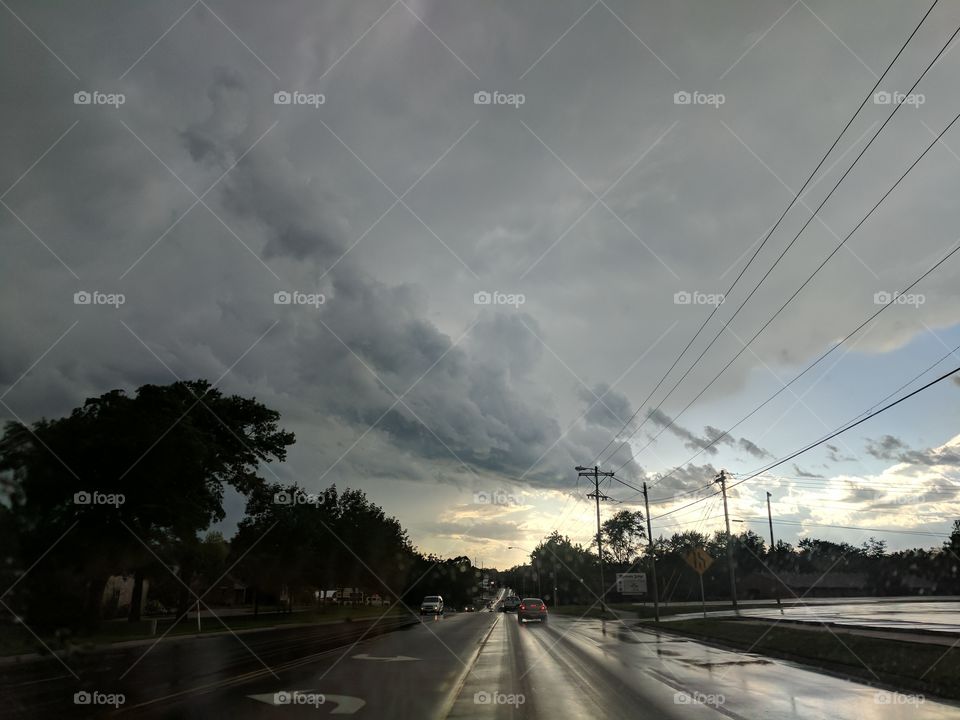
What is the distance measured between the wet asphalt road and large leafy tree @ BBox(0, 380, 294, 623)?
13.0 metres

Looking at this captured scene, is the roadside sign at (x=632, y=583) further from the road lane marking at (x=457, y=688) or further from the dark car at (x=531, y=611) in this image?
the road lane marking at (x=457, y=688)

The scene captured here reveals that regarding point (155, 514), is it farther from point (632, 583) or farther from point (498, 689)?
point (632, 583)

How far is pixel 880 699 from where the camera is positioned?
37.1ft

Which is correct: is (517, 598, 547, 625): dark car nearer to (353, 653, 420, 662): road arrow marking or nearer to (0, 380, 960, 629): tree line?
(0, 380, 960, 629): tree line

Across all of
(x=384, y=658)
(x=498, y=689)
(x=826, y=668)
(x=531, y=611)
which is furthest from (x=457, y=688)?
(x=531, y=611)

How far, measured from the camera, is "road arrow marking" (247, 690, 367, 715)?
33.3 feet

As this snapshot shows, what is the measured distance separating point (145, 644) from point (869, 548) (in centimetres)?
16178

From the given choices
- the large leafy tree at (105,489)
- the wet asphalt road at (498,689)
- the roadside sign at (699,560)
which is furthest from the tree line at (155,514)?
the roadside sign at (699,560)

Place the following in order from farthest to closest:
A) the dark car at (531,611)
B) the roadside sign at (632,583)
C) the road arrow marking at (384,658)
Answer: the roadside sign at (632,583) < the dark car at (531,611) < the road arrow marking at (384,658)

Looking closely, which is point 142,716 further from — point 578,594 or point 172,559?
point 578,594

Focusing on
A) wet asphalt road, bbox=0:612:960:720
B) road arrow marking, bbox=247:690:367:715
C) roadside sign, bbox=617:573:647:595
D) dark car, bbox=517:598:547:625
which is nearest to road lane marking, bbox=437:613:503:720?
wet asphalt road, bbox=0:612:960:720

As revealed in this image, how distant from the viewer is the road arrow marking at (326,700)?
1016cm

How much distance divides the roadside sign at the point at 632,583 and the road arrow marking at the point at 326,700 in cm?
5265

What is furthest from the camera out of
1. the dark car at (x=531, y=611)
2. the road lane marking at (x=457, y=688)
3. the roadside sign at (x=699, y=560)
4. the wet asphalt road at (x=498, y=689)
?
the dark car at (x=531, y=611)
